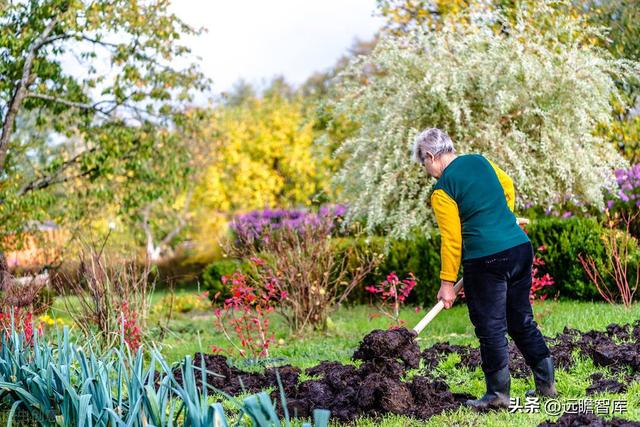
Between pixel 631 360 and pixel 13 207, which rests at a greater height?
pixel 13 207

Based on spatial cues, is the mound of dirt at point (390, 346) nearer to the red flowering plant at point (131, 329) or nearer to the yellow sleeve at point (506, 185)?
the yellow sleeve at point (506, 185)

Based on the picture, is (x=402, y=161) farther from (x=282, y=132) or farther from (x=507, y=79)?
(x=282, y=132)

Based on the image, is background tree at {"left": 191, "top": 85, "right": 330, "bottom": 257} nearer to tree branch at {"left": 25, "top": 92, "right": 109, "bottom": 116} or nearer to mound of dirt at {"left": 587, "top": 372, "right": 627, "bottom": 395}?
tree branch at {"left": 25, "top": 92, "right": 109, "bottom": 116}

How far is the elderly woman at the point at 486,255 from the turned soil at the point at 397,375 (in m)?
0.31

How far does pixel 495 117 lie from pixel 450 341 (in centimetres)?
354

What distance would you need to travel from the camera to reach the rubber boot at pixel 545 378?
402 cm

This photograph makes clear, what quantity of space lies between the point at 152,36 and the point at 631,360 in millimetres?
A: 7935

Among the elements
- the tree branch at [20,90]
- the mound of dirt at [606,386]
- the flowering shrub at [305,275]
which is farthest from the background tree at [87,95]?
the mound of dirt at [606,386]

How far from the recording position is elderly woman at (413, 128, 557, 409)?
12.7 ft

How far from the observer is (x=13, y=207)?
9031 mm

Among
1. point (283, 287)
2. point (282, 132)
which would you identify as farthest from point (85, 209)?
point (282, 132)

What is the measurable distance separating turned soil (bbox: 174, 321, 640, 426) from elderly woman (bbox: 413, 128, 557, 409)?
31 cm

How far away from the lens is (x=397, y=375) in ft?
13.7

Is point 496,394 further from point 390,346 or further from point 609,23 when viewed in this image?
point 609,23
